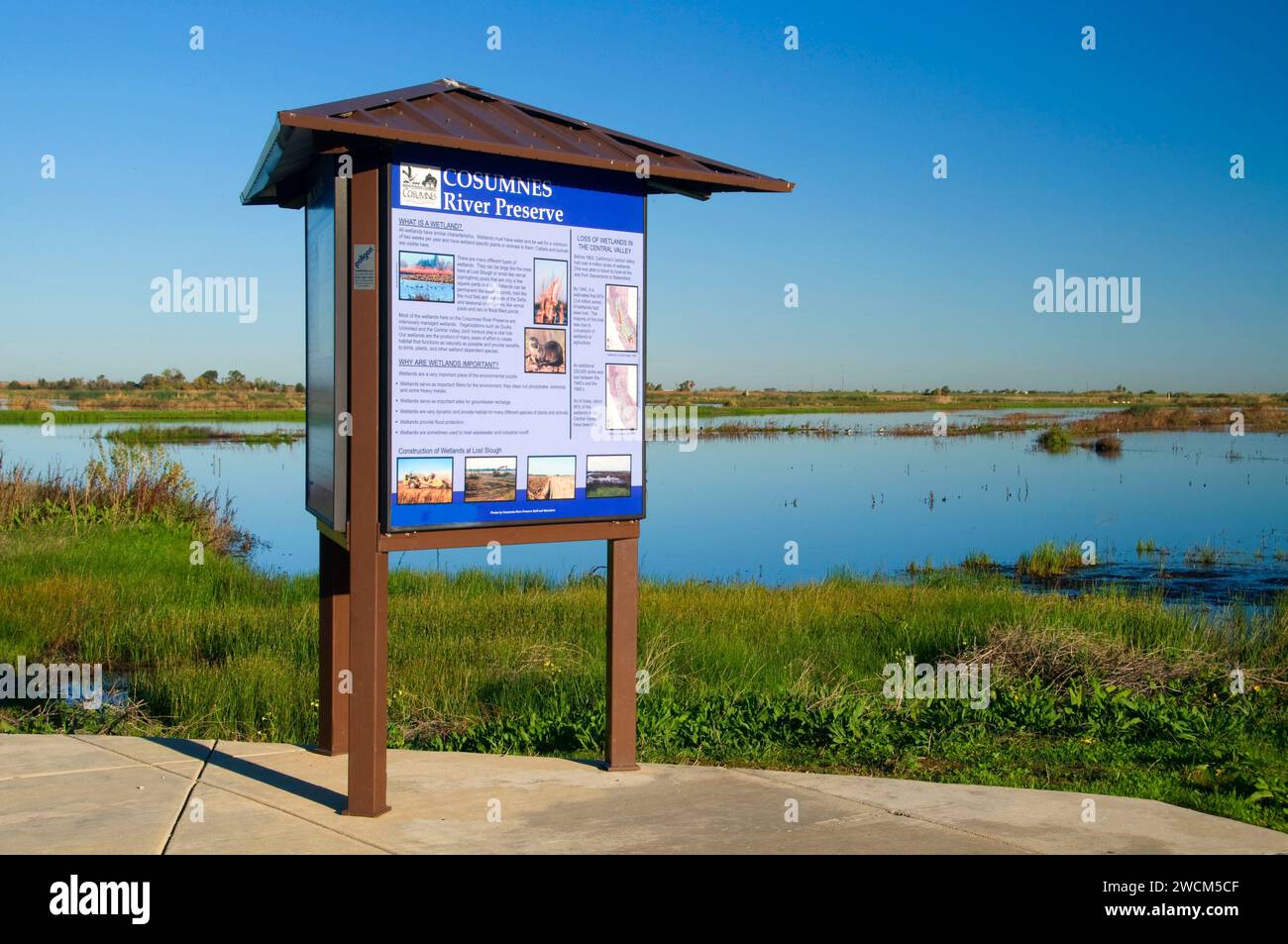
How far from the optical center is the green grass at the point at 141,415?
2908 inches

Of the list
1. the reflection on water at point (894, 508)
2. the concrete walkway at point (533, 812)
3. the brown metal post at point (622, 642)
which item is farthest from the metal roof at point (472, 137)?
the reflection on water at point (894, 508)

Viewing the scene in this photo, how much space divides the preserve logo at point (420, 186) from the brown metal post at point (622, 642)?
2.19m

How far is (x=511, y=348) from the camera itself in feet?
21.0

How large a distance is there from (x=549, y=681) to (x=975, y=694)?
344 centimetres

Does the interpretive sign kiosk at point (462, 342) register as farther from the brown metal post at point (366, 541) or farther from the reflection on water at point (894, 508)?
the reflection on water at point (894, 508)

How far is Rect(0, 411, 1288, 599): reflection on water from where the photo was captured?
23.3m

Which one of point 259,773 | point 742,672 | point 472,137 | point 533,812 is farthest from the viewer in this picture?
point 742,672

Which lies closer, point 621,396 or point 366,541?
point 366,541

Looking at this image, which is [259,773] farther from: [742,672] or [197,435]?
[197,435]

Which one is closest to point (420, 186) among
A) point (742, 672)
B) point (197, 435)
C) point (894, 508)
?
point (742, 672)

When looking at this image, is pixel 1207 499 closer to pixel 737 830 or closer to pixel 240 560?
pixel 240 560

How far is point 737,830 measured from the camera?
222 inches

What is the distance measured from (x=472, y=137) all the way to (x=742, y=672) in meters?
5.96
